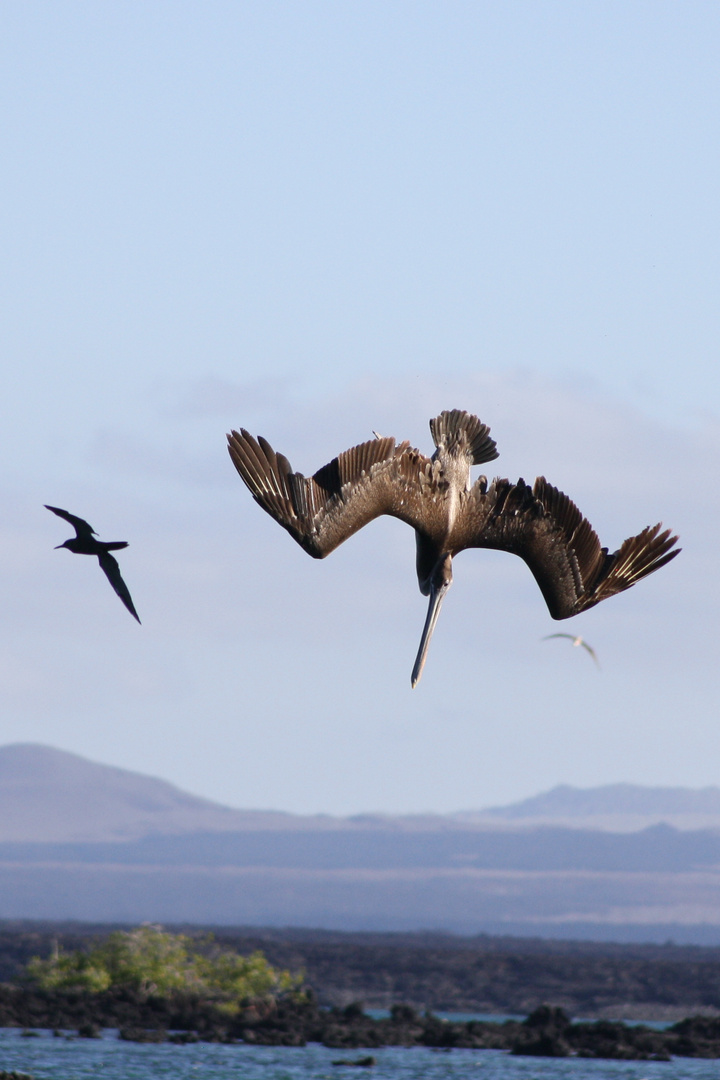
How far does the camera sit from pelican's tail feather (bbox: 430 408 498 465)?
16.8 m

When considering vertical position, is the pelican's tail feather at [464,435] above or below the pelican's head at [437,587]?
above

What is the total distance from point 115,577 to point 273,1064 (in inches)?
2573

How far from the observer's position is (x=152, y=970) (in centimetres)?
8350

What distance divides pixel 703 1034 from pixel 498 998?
4382cm

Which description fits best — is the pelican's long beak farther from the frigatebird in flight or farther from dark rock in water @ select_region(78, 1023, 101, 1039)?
dark rock in water @ select_region(78, 1023, 101, 1039)

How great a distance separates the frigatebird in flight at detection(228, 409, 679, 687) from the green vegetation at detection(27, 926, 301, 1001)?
64.6m

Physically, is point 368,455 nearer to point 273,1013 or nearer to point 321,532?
A: point 321,532

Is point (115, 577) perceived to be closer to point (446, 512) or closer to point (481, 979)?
point (446, 512)

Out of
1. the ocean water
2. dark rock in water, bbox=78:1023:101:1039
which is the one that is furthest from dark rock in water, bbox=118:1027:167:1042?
dark rock in water, bbox=78:1023:101:1039

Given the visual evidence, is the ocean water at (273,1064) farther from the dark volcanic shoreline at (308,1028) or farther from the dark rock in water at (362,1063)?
the dark volcanic shoreline at (308,1028)

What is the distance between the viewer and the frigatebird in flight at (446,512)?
15836 mm

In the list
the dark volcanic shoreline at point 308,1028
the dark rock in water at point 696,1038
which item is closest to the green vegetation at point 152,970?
the dark volcanic shoreline at point 308,1028

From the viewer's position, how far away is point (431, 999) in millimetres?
140500

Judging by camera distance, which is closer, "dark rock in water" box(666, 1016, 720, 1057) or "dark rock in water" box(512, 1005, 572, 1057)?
"dark rock in water" box(512, 1005, 572, 1057)
